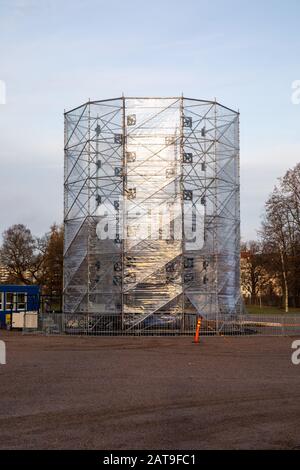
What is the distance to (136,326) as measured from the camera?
30.6 m

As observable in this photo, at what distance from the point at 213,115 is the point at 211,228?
5.74 metres

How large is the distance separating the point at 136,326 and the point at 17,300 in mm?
9108

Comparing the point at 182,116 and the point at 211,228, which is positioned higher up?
the point at 182,116

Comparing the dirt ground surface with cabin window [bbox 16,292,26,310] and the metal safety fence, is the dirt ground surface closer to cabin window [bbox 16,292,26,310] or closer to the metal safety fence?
the metal safety fence

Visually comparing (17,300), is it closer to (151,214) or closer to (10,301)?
(10,301)

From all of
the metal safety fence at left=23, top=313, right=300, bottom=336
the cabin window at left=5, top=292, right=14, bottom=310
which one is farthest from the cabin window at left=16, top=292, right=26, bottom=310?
the metal safety fence at left=23, top=313, right=300, bottom=336

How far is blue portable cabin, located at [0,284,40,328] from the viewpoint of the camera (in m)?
35.8

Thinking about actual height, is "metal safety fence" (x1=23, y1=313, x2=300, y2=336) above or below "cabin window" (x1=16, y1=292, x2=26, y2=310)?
below

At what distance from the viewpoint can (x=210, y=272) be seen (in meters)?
31.5

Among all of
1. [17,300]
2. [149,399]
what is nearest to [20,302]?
[17,300]


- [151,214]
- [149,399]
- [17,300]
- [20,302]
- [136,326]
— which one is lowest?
[149,399]

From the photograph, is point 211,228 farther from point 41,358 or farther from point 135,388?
point 135,388

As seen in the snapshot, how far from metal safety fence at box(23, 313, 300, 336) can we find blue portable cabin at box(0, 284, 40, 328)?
424 cm

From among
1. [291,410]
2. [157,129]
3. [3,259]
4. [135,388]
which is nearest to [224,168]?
[157,129]
